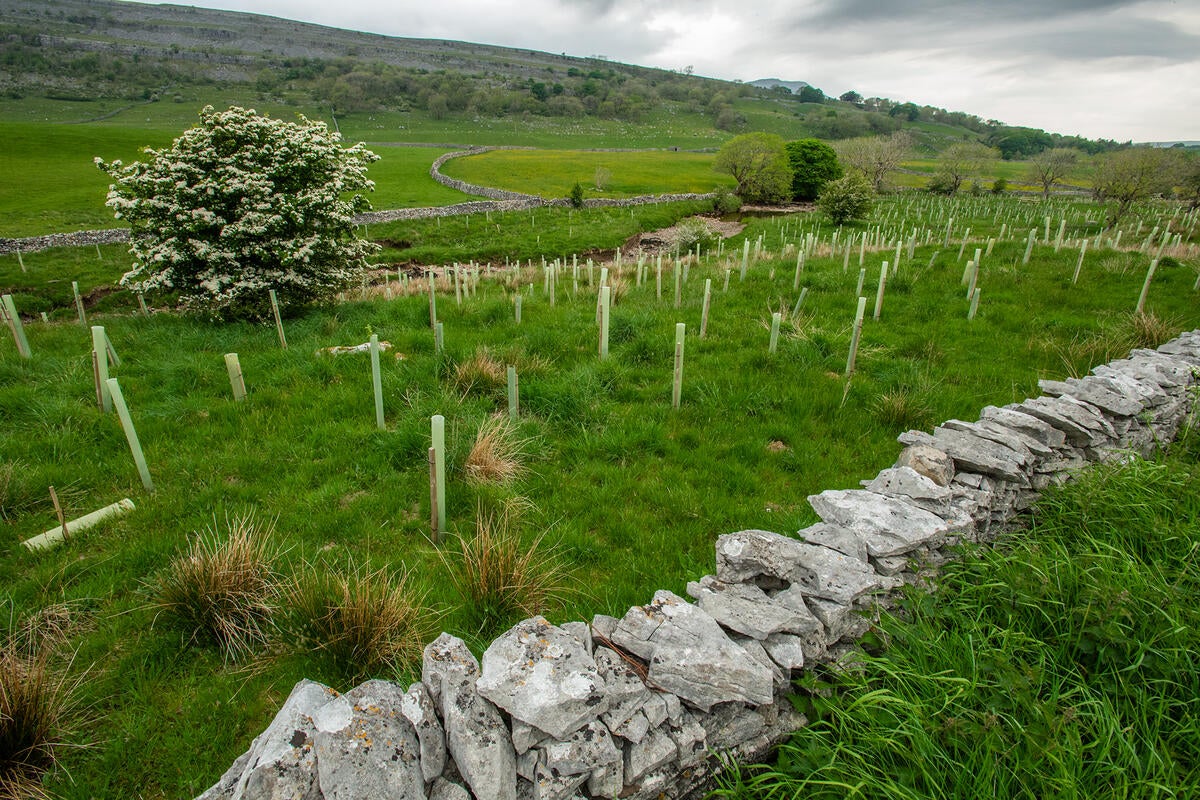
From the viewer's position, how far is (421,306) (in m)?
10.8

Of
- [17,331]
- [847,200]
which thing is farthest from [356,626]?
[847,200]

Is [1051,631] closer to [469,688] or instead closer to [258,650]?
[469,688]

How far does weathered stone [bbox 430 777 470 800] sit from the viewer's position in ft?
6.89

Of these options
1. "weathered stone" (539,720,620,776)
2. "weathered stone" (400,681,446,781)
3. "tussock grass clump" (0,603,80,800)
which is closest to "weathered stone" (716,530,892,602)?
"weathered stone" (539,720,620,776)

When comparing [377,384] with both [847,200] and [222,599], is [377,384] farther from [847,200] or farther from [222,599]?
[847,200]

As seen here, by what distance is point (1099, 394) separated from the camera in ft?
17.9

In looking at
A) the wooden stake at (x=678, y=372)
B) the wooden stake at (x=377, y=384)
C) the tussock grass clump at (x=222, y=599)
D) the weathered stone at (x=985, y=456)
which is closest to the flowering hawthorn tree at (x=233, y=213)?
the wooden stake at (x=377, y=384)

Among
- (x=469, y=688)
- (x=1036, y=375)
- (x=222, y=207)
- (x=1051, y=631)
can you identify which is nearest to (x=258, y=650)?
(x=469, y=688)

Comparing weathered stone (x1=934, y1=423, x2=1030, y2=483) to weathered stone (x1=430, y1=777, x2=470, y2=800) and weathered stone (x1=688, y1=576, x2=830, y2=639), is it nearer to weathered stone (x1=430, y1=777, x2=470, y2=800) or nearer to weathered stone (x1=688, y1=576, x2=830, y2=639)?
weathered stone (x1=688, y1=576, x2=830, y2=639)

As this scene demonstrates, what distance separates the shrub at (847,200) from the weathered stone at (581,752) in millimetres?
38985

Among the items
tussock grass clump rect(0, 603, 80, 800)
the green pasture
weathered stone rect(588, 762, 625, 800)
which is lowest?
tussock grass clump rect(0, 603, 80, 800)

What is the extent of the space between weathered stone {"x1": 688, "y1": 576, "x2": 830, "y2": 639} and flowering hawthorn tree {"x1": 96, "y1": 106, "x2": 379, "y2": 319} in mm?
10513

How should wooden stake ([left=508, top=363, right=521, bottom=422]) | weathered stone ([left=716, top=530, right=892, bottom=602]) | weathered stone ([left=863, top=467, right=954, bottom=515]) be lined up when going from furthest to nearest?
wooden stake ([left=508, top=363, right=521, bottom=422]) < weathered stone ([left=863, top=467, right=954, bottom=515]) < weathered stone ([left=716, top=530, right=892, bottom=602])

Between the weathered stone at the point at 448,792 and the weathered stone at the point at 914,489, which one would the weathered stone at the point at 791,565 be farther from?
the weathered stone at the point at 448,792
